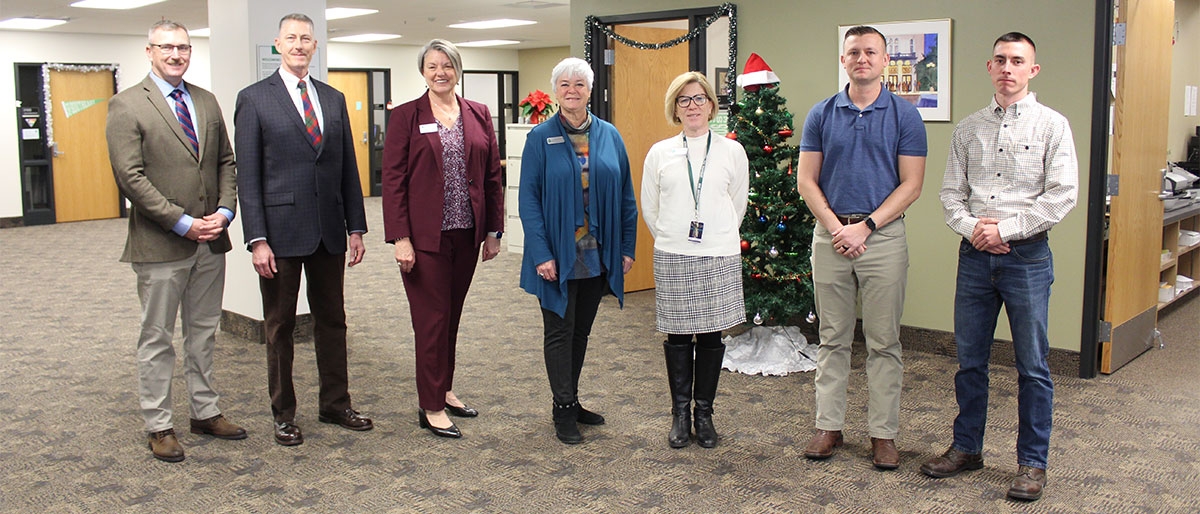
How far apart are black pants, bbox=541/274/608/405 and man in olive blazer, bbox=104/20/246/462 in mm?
1352

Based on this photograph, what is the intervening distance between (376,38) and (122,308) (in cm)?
885

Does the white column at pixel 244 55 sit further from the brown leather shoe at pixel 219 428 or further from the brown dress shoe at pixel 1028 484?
the brown dress shoe at pixel 1028 484

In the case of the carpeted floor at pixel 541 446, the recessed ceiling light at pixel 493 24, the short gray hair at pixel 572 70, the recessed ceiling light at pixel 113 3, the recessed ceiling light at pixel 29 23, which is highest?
the recessed ceiling light at pixel 493 24

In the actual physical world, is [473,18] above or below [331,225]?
above

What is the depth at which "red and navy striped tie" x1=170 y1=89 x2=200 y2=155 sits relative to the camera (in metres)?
3.68

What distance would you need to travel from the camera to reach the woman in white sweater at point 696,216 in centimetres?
358

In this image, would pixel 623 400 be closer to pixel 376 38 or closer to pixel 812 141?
pixel 812 141

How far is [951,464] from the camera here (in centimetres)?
345

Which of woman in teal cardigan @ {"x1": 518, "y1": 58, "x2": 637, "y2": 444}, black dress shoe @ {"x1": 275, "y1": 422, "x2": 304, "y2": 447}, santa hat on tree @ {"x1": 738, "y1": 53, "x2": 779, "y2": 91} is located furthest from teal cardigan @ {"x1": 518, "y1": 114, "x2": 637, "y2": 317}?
santa hat on tree @ {"x1": 738, "y1": 53, "x2": 779, "y2": 91}

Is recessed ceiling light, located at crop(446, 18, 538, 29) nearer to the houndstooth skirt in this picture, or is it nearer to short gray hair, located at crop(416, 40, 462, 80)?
short gray hair, located at crop(416, 40, 462, 80)

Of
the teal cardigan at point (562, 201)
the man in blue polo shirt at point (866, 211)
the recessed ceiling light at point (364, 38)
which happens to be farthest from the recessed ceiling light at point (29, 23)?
the man in blue polo shirt at point (866, 211)

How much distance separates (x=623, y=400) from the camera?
14.6 feet

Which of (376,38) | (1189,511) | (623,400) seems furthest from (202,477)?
(376,38)

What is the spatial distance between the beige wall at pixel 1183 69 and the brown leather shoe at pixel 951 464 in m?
4.72
